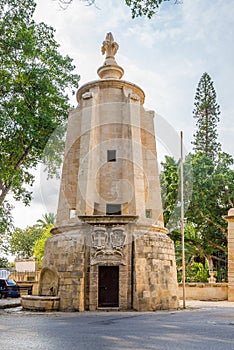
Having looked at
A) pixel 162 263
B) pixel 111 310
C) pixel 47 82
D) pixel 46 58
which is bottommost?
pixel 111 310

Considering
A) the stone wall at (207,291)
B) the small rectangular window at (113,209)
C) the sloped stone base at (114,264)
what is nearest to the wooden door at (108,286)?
the sloped stone base at (114,264)

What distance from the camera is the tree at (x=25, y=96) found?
18703 millimetres

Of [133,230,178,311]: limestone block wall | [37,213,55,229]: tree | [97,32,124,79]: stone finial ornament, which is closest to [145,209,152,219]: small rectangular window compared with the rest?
[133,230,178,311]: limestone block wall

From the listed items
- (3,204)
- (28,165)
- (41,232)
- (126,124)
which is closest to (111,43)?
(126,124)

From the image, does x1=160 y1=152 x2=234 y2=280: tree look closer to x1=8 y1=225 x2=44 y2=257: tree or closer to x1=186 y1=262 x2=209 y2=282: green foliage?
x1=186 y1=262 x2=209 y2=282: green foliage

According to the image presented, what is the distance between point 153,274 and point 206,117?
25.3 m

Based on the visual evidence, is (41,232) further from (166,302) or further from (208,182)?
(166,302)

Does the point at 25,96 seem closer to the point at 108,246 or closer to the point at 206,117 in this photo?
the point at 108,246

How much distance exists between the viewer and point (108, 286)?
55.1 feet

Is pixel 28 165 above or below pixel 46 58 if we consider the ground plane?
below

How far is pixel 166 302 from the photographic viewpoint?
679 inches

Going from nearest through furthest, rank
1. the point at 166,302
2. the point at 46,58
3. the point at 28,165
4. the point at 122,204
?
the point at 166,302
the point at 122,204
the point at 46,58
the point at 28,165

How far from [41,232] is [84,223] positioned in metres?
38.5

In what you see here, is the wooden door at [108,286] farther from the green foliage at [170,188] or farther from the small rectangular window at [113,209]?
the green foliage at [170,188]
